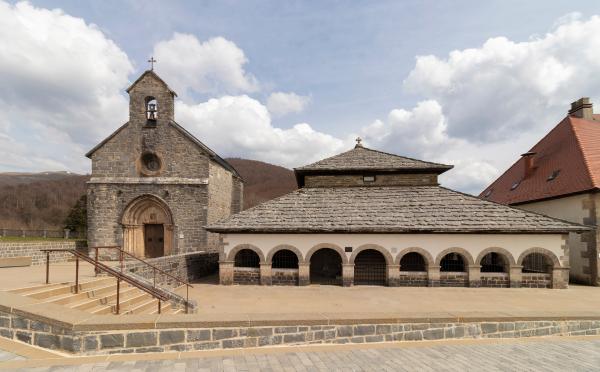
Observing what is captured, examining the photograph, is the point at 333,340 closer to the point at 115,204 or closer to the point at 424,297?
the point at 424,297

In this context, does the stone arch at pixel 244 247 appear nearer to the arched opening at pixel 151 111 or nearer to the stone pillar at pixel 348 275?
the stone pillar at pixel 348 275

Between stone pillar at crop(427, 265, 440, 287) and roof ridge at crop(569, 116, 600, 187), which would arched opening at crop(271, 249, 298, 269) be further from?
roof ridge at crop(569, 116, 600, 187)

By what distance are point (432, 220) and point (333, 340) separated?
9.44m

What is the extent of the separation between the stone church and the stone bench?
15.4 feet

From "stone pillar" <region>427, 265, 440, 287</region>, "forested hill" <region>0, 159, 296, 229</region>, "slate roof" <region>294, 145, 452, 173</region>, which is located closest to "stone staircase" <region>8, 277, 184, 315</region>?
"slate roof" <region>294, 145, 452, 173</region>

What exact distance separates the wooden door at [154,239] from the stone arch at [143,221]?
0.19 ft

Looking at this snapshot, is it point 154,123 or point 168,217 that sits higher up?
point 154,123

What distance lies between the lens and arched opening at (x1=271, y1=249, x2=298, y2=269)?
49.3ft

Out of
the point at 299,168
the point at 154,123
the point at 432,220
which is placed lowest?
the point at 432,220

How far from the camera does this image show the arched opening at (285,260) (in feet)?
49.3

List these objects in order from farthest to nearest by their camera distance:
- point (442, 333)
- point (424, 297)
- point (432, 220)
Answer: point (432, 220), point (424, 297), point (442, 333)

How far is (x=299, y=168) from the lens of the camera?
16438 millimetres

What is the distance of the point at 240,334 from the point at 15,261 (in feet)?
41.6

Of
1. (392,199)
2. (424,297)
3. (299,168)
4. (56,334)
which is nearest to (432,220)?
(392,199)
